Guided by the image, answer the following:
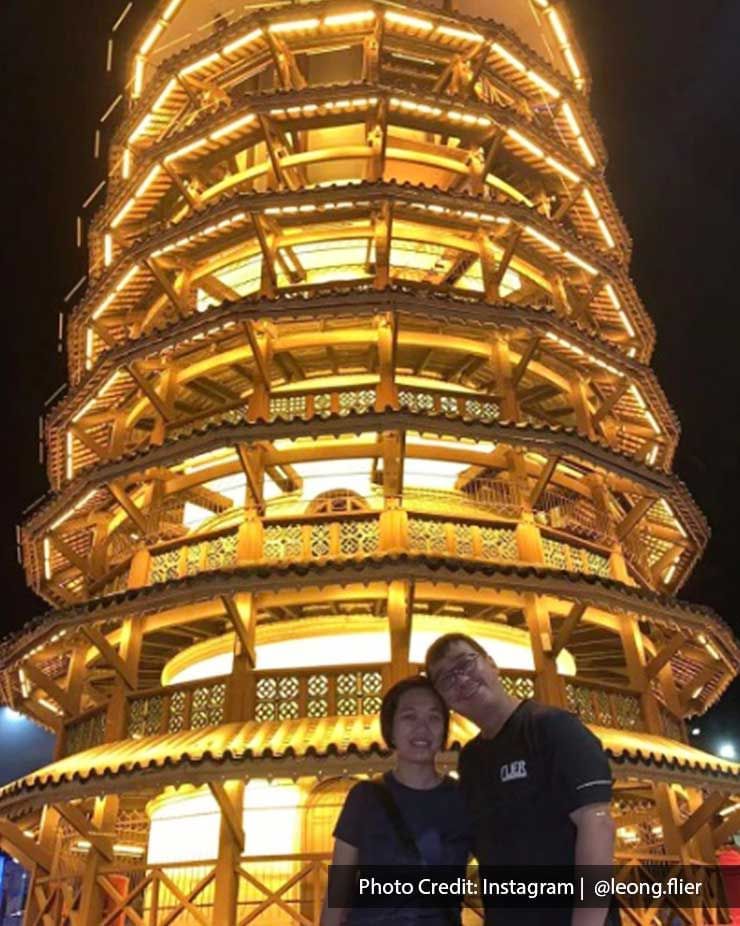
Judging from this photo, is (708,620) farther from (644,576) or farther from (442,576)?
(442,576)

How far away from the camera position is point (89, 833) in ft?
43.6

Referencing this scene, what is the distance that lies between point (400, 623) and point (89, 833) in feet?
18.9

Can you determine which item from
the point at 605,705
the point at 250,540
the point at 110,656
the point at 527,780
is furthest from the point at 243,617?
the point at 527,780

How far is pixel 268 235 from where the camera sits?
20.2 metres

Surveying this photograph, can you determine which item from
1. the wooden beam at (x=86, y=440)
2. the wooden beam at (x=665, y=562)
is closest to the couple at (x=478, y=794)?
the wooden beam at (x=86, y=440)

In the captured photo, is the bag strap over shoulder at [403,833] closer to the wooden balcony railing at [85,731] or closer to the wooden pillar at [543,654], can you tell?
the wooden pillar at [543,654]

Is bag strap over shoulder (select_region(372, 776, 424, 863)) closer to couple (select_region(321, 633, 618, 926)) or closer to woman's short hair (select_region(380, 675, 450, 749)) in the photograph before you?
couple (select_region(321, 633, 618, 926))

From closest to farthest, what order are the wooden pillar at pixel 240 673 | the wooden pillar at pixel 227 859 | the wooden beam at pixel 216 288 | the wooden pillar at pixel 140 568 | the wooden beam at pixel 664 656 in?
the wooden pillar at pixel 227 859, the wooden pillar at pixel 240 673, the wooden beam at pixel 664 656, the wooden pillar at pixel 140 568, the wooden beam at pixel 216 288

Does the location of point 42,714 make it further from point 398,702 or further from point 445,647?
point 445,647

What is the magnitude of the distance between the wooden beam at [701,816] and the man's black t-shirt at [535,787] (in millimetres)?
11845

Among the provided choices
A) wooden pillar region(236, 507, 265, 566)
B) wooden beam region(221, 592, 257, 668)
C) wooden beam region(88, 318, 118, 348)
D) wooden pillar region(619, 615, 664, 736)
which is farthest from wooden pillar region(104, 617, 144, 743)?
wooden beam region(88, 318, 118, 348)

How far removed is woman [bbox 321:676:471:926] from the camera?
3.79 m

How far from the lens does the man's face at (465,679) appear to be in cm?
396

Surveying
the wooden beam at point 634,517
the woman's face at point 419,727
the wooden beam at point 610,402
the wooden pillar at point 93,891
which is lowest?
the woman's face at point 419,727
